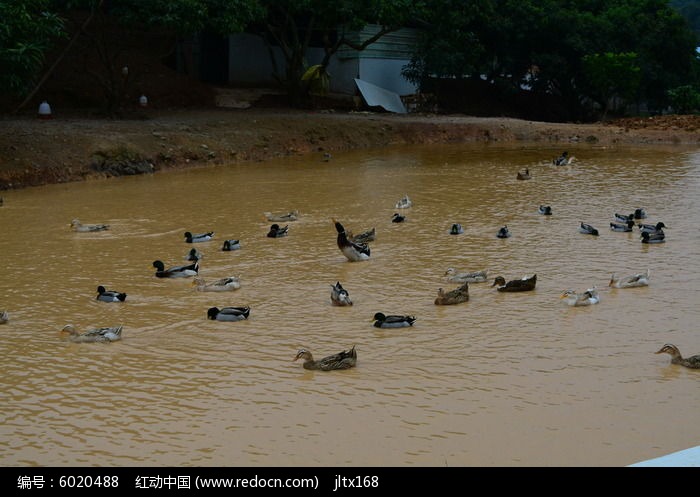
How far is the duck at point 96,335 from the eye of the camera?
11.3 meters

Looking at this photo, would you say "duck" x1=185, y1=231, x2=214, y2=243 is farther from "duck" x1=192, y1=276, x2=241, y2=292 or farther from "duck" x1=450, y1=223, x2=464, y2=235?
"duck" x1=450, y1=223, x2=464, y2=235

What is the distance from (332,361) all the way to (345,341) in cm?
116

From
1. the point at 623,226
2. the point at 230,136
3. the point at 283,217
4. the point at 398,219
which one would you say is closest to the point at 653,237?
the point at 623,226

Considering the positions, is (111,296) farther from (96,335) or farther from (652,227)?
(652,227)

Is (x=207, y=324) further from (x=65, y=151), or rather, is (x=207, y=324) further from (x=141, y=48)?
(x=141, y=48)

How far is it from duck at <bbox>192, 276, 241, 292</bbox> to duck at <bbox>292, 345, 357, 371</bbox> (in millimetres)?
3450

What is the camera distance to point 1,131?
2411 centimetres

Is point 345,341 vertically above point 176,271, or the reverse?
point 176,271

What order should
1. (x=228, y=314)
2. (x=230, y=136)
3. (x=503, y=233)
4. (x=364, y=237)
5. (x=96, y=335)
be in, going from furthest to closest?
(x=230, y=136)
(x=503, y=233)
(x=364, y=237)
(x=228, y=314)
(x=96, y=335)

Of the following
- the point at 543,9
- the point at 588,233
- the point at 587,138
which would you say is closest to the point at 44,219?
the point at 588,233

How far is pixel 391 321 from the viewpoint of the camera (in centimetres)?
1180

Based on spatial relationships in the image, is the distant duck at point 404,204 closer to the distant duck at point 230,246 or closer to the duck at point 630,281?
the distant duck at point 230,246
